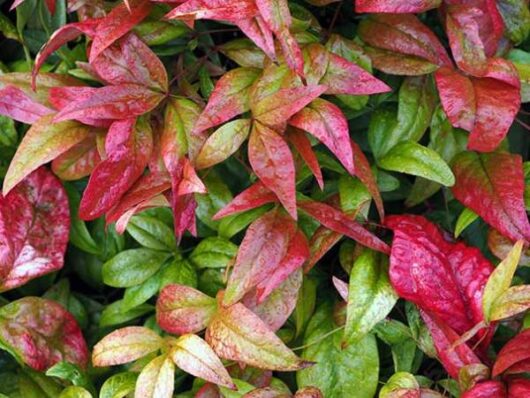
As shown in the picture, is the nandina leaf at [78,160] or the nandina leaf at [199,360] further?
the nandina leaf at [78,160]

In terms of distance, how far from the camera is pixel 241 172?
1.13 m

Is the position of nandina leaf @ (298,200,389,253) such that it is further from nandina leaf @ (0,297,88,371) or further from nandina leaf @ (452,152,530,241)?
nandina leaf @ (0,297,88,371)

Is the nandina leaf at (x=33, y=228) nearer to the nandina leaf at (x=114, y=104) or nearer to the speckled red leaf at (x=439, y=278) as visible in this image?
the nandina leaf at (x=114, y=104)

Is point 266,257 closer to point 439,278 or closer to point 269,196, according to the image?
point 269,196

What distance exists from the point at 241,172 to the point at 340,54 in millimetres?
214

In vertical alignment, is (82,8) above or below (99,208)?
above

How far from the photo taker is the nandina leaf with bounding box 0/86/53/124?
100 cm

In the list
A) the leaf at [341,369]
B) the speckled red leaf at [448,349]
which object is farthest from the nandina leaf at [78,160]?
the speckled red leaf at [448,349]

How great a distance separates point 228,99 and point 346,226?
0.19 metres

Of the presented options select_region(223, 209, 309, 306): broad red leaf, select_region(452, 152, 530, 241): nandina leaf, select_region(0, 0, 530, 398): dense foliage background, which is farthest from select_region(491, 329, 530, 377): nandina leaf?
select_region(223, 209, 309, 306): broad red leaf

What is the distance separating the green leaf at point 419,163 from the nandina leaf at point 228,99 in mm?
192

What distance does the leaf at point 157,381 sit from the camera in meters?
0.92

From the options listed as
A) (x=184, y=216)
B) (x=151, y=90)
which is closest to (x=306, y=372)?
(x=184, y=216)

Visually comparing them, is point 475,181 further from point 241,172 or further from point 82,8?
point 82,8
